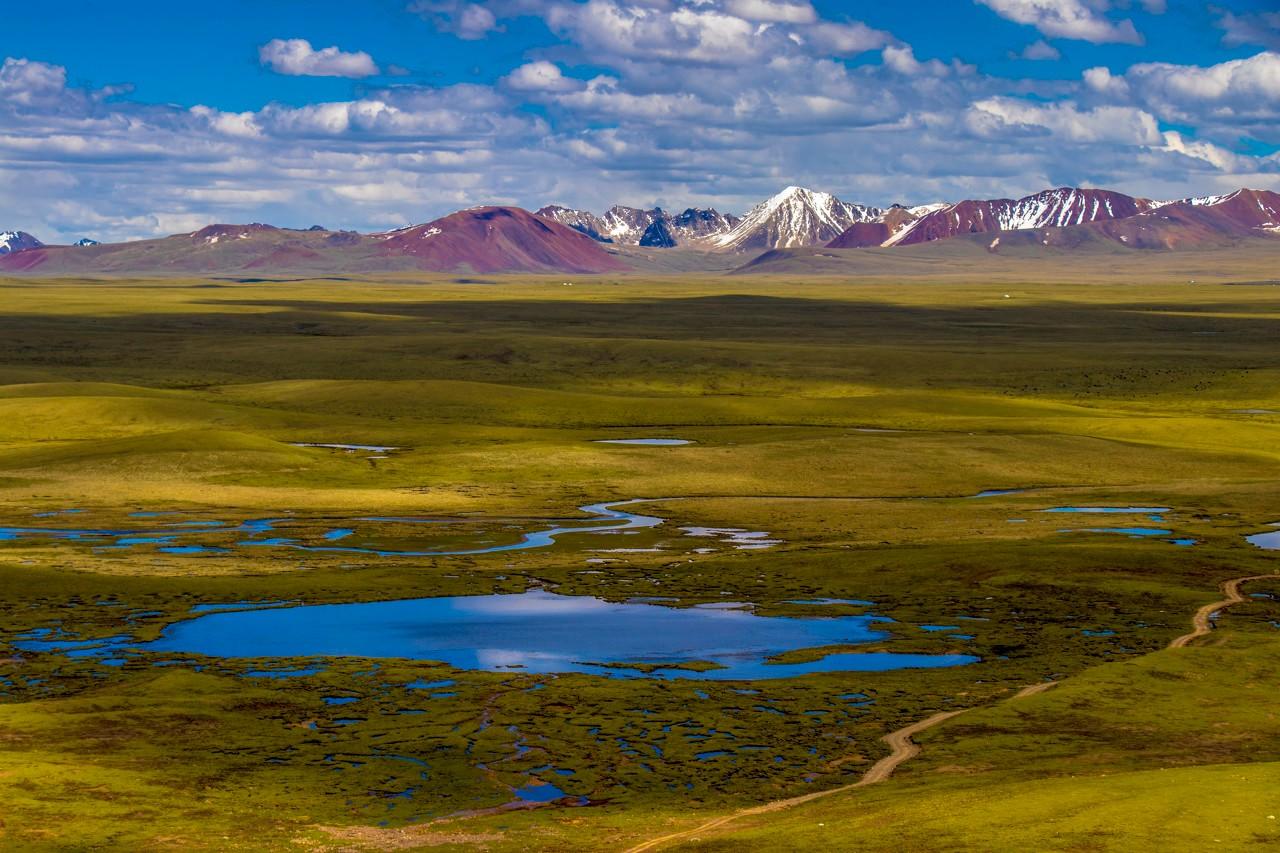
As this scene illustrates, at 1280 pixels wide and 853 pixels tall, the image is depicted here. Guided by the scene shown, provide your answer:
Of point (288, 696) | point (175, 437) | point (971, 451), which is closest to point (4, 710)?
point (288, 696)

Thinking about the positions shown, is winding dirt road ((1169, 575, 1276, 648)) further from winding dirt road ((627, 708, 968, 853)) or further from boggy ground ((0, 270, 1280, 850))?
winding dirt road ((627, 708, 968, 853))

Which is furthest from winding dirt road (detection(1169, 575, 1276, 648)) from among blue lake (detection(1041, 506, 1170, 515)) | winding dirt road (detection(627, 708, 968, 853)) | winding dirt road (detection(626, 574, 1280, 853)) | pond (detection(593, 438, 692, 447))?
pond (detection(593, 438, 692, 447))

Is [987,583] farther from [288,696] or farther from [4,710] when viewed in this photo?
[4,710]

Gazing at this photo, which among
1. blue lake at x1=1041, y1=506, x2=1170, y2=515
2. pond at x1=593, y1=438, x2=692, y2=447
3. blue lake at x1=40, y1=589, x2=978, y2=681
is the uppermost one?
pond at x1=593, y1=438, x2=692, y2=447

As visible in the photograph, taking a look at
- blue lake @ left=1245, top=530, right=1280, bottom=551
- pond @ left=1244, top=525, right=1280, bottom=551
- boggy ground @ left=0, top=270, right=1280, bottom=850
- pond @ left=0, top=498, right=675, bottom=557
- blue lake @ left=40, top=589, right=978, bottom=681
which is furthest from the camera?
blue lake @ left=1245, top=530, right=1280, bottom=551

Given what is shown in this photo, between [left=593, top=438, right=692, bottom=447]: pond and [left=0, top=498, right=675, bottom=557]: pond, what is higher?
[left=593, top=438, right=692, bottom=447]: pond

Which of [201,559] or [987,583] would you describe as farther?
[201,559]
